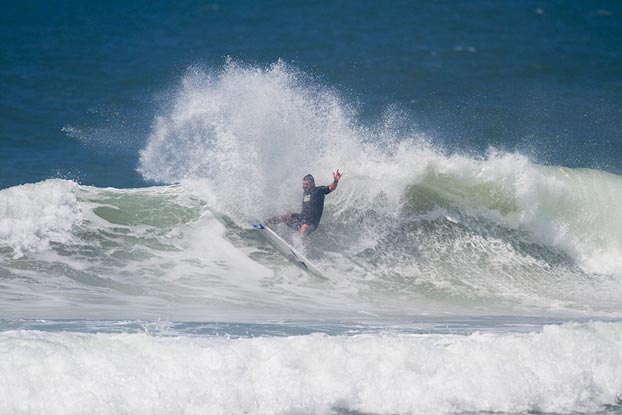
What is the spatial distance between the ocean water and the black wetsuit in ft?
1.18

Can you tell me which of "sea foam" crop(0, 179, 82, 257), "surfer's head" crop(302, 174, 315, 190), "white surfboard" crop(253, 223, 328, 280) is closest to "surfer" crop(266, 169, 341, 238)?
"surfer's head" crop(302, 174, 315, 190)

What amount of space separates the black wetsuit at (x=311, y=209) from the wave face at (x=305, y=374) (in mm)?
5307

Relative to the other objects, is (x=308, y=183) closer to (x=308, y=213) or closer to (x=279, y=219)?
(x=308, y=213)

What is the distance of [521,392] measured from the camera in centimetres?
744

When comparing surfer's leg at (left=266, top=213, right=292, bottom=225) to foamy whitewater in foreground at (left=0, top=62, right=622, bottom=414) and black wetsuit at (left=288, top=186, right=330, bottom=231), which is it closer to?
black wetsuit at (left=288, top=186, right=330, bottom=231)

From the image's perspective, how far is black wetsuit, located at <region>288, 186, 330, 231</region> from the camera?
13.4m

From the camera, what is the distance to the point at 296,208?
14.1 meters

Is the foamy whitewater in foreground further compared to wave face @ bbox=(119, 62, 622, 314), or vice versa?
wave face @ bbox=(119, 62, 622, 314)

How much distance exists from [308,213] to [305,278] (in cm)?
134

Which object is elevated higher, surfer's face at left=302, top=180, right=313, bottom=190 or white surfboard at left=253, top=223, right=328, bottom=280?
surfer's face at left=302, top=180, right=313, bottom=190

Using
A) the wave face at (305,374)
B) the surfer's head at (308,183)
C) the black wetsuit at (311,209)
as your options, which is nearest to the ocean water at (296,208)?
the wave face at (305,374)

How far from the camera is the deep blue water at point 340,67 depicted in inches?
823

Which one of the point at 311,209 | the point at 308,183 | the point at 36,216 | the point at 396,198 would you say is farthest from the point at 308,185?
the point at 36,216

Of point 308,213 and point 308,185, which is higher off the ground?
point 308,185
